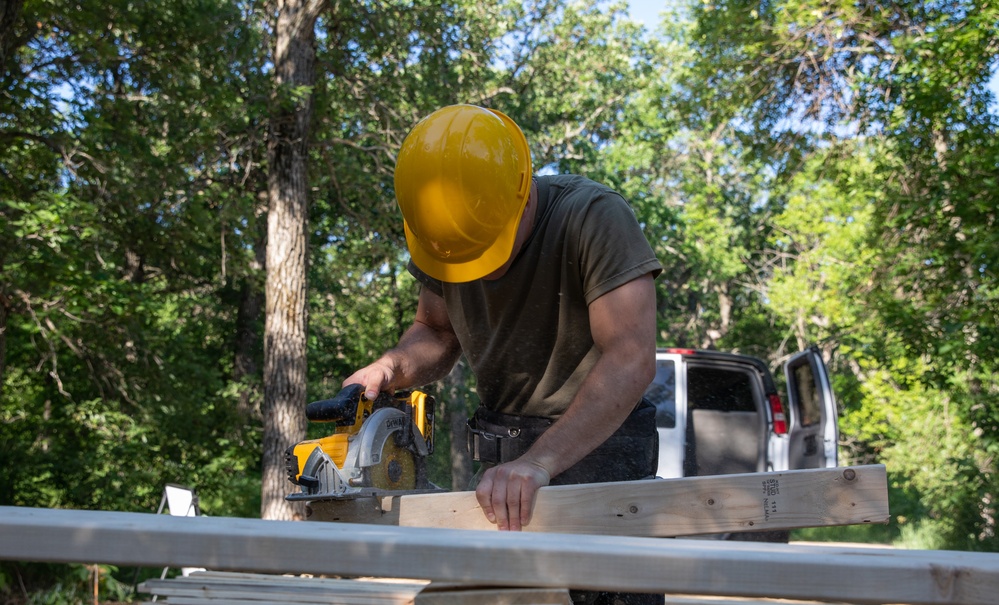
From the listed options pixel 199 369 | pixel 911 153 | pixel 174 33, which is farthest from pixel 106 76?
pixel 911 153

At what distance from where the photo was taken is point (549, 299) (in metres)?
2.55

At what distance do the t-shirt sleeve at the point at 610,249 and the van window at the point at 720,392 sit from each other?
6.78 metres

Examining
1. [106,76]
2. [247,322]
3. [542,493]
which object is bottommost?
[542,493]

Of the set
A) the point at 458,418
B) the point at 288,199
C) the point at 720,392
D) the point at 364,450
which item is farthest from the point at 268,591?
the point at 458,418

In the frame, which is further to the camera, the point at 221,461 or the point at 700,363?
the point at 221,461

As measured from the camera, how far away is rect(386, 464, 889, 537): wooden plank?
195cm

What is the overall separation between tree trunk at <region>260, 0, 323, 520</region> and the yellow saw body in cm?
677

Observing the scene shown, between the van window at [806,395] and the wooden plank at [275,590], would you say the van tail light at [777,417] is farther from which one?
the wooden plank at [275,590]

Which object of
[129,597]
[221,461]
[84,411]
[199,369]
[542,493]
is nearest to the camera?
[542,493]

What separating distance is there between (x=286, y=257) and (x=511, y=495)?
26.6 ft

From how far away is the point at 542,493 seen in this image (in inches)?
76.6

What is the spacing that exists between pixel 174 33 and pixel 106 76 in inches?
52.7

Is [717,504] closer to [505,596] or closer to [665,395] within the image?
[505,596]

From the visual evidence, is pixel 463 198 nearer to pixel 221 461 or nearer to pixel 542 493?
pixel 542 493
